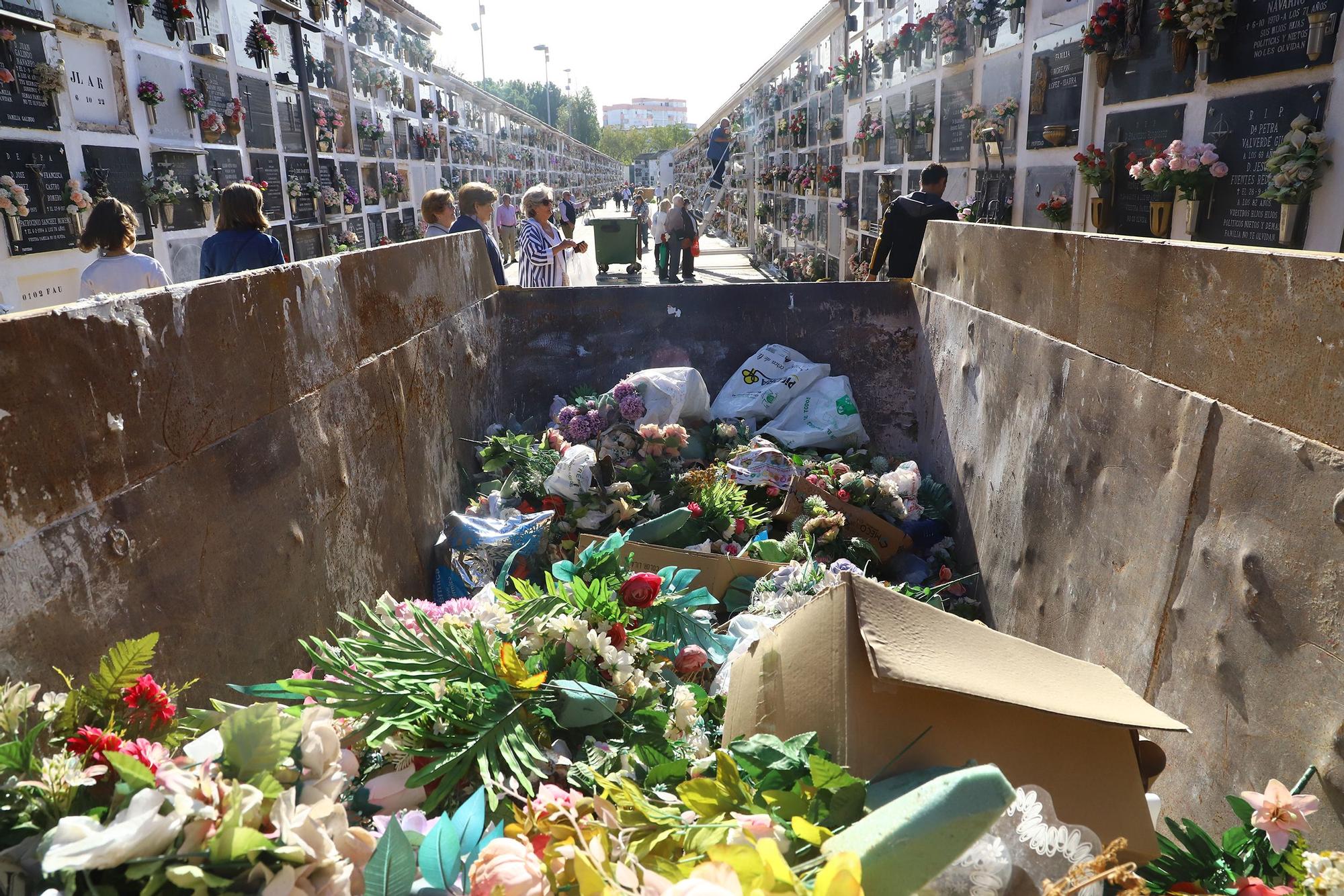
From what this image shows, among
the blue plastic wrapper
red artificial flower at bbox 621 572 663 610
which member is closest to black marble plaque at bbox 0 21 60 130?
the blue plastic wrapper

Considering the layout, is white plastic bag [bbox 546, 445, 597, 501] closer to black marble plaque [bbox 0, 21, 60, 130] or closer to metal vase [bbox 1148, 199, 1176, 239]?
metal vase [bbox 1148, 199, 1176, 239]

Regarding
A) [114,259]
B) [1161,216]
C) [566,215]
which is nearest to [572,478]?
[114,259]

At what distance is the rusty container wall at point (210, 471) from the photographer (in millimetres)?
1361

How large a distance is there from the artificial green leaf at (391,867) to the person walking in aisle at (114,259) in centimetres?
353

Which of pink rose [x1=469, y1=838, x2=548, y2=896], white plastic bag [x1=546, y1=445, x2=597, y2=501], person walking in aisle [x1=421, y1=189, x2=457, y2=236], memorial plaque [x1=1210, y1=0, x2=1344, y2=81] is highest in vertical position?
memorial plaque [x1=1210, y1=0, x2=1344, y2=81]

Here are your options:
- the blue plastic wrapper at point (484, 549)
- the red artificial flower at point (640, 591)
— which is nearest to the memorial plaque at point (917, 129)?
the blue plastic wrapper at point (484, 549)

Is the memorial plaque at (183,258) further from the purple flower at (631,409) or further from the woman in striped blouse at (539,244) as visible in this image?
the purple flower at (631,409)

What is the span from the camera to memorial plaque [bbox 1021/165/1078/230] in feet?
23.0

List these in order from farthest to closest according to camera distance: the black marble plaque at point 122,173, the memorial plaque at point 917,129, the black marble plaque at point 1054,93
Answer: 1. the memorial plaque at point 917,129
2. the black marble plaque at point 122,173
3. the black marble plaque at point 1054,93

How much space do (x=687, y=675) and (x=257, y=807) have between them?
1.25 m

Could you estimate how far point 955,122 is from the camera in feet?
30.7

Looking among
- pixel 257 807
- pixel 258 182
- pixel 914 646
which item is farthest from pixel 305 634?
pixel 258 182

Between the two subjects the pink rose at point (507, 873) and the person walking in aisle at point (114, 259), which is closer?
the pink rose at point (507, 873)

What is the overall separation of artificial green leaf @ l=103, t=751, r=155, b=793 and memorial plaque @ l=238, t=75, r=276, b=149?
10.9 meters
